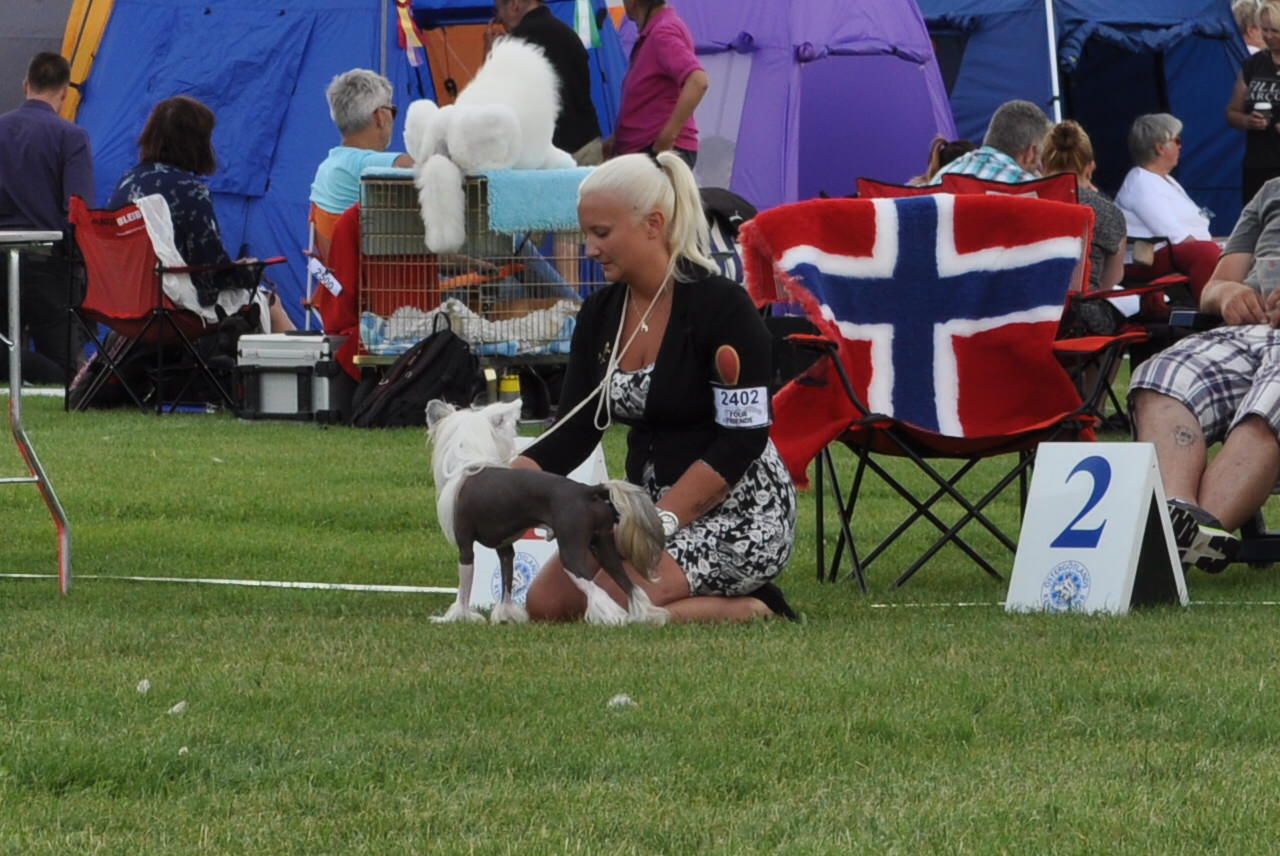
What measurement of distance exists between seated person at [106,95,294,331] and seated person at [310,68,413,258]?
1.57 ft

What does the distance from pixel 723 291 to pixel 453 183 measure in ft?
14.6

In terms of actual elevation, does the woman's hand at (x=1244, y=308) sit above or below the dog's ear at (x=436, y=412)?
above

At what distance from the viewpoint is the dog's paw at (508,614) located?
4.61m

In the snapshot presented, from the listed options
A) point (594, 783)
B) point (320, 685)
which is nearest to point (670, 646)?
point (320, 685)

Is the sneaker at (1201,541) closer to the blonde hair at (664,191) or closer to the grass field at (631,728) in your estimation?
the grass field at (631,728)

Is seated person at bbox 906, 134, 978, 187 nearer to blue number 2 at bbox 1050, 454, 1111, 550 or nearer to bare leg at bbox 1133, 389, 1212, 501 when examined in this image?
bare leg at bbox 1133, 389, 1212, 501

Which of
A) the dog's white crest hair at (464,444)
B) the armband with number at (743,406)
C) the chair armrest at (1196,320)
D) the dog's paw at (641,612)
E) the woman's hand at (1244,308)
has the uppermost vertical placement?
the woman's hand at (1244,308)

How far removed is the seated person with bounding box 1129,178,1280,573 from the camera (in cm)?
529

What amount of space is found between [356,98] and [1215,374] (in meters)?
5.58

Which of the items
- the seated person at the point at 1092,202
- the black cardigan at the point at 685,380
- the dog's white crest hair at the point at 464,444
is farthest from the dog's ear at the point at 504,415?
the seated person at the point at 1092,202

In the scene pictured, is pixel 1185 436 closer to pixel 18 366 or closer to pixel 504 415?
pixel 504 415

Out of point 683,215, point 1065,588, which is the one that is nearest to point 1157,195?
point 1065,588

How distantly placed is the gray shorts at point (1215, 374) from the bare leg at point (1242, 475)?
3.4 inches

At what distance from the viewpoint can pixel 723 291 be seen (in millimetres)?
4664
